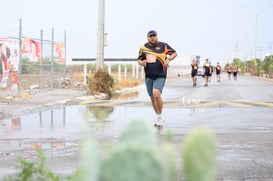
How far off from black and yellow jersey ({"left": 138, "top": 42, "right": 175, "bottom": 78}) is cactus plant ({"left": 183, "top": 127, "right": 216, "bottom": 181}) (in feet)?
31.2

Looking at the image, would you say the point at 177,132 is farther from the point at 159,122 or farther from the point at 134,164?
the point at 134,164

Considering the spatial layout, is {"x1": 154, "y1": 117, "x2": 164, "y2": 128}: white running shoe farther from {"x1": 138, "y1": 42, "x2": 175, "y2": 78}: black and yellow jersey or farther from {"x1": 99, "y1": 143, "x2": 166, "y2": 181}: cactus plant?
{"x1": 99, "y1": 143, "x2": 166, "y2": 181}: cactus plant

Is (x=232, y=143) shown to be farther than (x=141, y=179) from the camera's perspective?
Yes

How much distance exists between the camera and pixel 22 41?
20188 mm

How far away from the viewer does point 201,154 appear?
1.85 m

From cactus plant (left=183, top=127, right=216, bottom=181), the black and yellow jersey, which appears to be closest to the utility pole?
the black and yellow jersey

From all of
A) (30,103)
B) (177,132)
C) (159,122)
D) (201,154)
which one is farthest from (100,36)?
(201,154)

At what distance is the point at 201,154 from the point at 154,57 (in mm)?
9598

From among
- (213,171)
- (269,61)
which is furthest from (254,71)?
(213,171)

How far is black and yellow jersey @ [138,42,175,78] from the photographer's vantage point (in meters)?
11.4

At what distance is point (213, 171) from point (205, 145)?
4.0 inches

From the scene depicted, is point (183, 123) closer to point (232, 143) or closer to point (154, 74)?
point (154, 74)

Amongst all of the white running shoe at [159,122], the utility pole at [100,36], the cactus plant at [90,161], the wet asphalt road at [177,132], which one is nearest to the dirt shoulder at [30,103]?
the wet asphalt road at [177,132]

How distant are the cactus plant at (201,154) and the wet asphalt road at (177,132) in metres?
0.36
